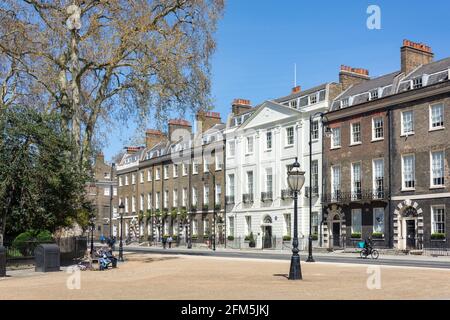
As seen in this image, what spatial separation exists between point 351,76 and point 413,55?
24.6 ft

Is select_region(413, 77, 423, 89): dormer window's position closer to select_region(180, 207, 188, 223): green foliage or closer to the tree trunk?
the tree trunk

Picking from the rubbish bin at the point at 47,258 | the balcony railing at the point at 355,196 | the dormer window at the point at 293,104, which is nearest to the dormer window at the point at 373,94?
the balcony railing at the point at 355,196

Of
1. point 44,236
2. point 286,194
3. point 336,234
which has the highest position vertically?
point 286,194

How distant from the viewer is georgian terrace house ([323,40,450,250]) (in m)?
40.3

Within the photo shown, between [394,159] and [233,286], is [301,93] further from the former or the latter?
[233,286]

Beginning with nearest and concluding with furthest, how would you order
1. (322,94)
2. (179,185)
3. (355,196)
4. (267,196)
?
(355,196), (322,94), (267,196), (179,185)

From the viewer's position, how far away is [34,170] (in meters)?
25.6

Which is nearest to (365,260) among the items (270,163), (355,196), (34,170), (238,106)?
(355,196)

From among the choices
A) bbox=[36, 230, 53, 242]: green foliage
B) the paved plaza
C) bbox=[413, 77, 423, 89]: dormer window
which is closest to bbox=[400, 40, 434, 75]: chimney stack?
bbox=[413, 77, 423, 89]: dormer window

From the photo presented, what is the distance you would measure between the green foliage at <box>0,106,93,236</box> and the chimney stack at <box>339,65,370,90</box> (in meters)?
30.5

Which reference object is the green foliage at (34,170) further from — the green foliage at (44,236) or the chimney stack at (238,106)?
the chimney stack at (238,106)

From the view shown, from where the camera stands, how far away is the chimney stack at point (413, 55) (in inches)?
1793

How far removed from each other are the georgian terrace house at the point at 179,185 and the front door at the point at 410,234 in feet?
78.9

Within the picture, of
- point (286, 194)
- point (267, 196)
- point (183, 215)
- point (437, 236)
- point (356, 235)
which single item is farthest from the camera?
Result: point (183, 215)
